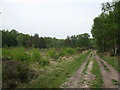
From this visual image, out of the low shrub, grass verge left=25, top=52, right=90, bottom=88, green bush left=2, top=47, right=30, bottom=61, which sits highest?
green bush left=2, top=47, right=30, bottom=61

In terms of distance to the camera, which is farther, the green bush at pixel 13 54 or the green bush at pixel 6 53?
the green bush at pixel 13 54

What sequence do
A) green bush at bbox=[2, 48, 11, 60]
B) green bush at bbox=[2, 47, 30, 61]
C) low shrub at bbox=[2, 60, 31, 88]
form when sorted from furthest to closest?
1. green bush at bbox=[2, 47, 30, 61]
2. green bush at bbox=[2, 48, 11, 60]
3. low shrub at bbox=[2, 60, 31, 88]

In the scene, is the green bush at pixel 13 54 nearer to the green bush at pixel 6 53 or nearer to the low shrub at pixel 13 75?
the green bush at pixel 6 53

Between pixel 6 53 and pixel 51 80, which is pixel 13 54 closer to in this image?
pixel 6 53

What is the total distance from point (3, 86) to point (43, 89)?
80.4 inches

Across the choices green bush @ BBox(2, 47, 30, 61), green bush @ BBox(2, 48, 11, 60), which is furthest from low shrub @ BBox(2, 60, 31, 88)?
green bush @ BBox(2, 47, 30, 61)

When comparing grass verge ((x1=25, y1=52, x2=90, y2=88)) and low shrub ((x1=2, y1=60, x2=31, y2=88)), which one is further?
grass verge ((x1=25, y1=52, x2=90, y2=88))

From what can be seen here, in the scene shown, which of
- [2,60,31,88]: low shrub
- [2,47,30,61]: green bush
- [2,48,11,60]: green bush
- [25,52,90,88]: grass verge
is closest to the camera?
[2,60,31,88]: low shrub

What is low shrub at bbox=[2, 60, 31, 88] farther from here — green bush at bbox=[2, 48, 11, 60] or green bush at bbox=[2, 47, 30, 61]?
green bush at bbox=[2, 47, 30, 61]

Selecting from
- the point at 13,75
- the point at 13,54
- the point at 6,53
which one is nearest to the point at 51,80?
the point at 13,75

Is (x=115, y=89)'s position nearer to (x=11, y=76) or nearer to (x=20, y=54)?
(x=11, y=76)

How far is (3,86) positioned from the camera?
7020 mm

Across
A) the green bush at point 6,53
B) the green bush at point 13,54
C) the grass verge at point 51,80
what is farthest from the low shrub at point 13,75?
the green bush at point 13,54


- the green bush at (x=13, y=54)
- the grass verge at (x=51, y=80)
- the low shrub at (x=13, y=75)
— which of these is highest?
the green bush at (x=13, y=54)
